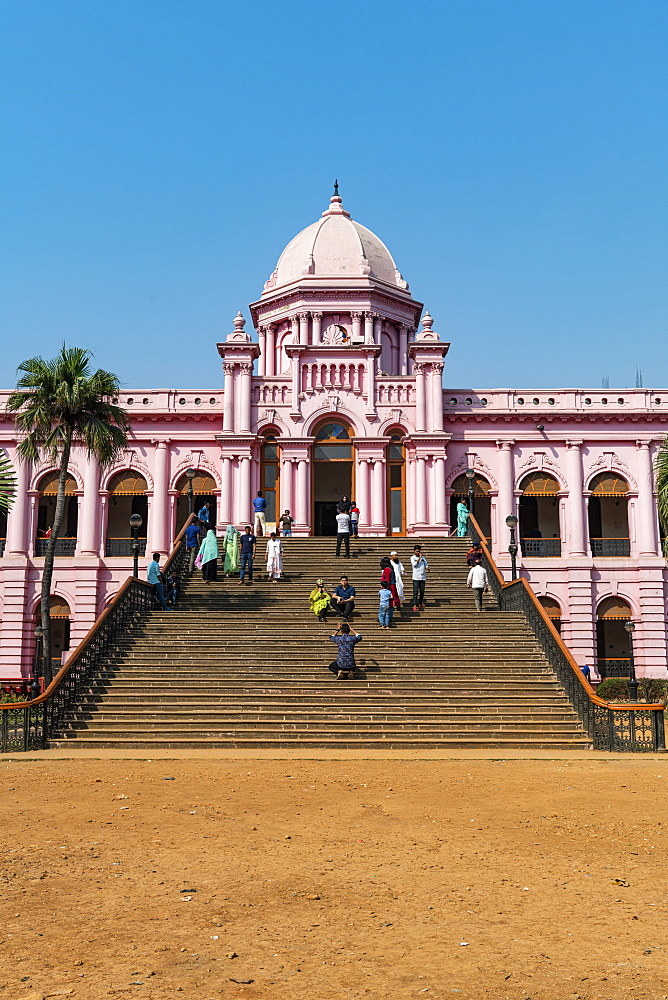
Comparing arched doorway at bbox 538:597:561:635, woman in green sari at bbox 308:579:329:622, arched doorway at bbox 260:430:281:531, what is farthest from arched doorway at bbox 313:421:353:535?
woman in green sari at bbox 308:579:329:622

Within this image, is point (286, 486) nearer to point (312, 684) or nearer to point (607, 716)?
point (312, 684)

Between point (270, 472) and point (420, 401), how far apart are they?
589 cm

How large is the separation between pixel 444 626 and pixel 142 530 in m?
18.1

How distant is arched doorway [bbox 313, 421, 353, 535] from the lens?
32.9 metres

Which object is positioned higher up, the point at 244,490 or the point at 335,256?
the point at 335,256

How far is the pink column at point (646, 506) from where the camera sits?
32.8 m

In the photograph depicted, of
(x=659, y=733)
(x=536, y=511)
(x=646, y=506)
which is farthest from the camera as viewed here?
(x=536, y=511)

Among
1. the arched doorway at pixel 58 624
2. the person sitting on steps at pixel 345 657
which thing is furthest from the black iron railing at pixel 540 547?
the person sitting on steps at pixel 345 657

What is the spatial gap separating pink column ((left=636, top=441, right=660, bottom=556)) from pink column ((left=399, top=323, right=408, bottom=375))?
10.0 metres

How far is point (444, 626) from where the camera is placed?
20.9 m

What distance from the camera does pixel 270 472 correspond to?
33.0 m

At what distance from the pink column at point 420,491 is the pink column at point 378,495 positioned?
1.14m

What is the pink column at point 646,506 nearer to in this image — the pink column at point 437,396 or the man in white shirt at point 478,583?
the pink column at point 437,396

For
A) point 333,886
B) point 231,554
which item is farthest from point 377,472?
point 333,886
